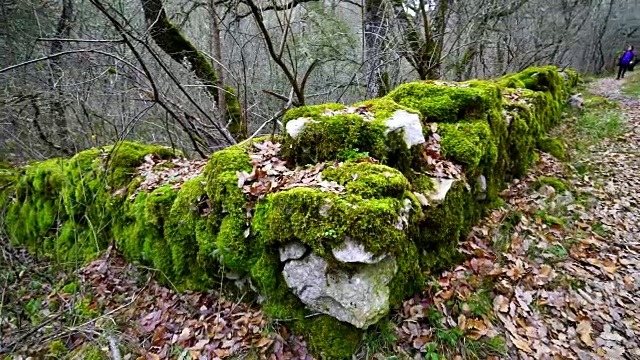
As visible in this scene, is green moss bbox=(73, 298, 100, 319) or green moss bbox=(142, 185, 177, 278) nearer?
green moss bbox=(73, 298, 100, 319)

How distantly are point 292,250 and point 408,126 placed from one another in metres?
1.83

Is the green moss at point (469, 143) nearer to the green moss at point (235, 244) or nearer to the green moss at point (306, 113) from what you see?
the green moss at point (306, 113)

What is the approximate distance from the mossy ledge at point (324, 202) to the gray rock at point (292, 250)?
30 millimetres

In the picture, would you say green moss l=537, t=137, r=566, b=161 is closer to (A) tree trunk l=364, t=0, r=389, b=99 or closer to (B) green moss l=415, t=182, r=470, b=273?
(A) tree trunk l=364, t=0, r=389, b=99

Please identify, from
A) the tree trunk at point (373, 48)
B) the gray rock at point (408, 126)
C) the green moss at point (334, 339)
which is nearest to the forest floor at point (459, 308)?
the green moss at point (334, 339)

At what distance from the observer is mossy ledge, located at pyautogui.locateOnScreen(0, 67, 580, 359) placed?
263 centimetres

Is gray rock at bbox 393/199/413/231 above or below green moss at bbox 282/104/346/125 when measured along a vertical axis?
below

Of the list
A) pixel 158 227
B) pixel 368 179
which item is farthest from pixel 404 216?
pixel 158 227

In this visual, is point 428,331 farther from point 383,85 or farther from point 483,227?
point 383,85

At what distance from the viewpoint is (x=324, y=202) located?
8.63ft

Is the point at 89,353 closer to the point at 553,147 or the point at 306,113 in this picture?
the point at 306,113

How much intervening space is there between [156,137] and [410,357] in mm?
8871

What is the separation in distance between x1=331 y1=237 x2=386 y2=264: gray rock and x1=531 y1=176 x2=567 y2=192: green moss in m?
3.84

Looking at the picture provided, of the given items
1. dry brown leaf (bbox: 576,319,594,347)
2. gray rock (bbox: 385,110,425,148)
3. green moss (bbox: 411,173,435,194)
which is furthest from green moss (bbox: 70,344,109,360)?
dry brown leaf (bbox: 576,319,594,347)
